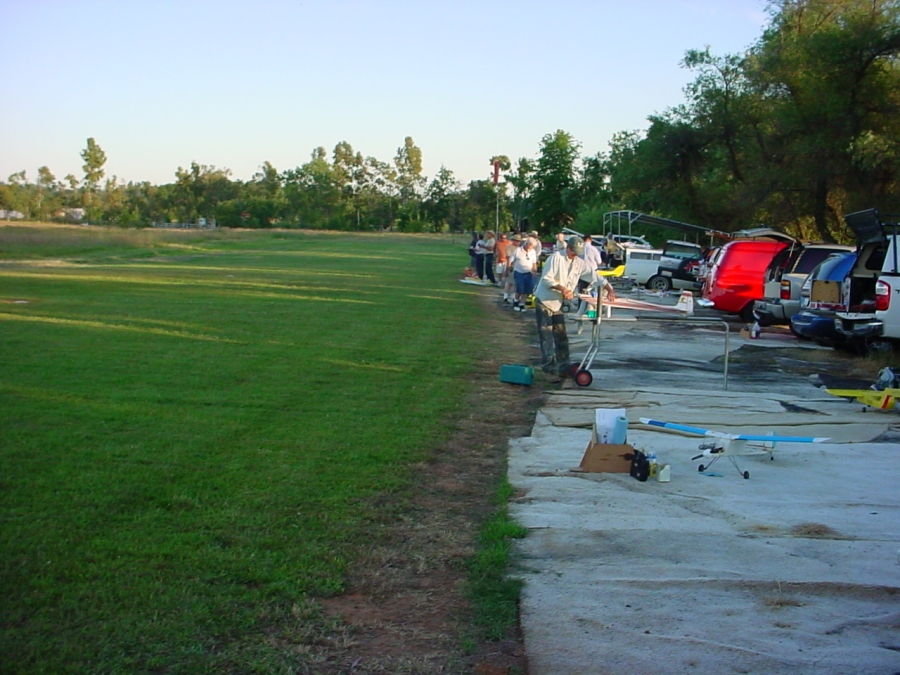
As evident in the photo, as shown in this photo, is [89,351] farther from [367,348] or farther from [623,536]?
[623,536]

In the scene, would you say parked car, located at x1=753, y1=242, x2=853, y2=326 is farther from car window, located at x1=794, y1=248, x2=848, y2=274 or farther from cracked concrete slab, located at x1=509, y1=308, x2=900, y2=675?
cracked concrete slab, located at x1=509, y1=308, x2=900, y2=675

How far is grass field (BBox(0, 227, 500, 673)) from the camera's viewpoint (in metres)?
4.10

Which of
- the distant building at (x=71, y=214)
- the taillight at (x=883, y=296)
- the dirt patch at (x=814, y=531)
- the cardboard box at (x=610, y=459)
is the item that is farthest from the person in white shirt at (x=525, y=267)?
the distant building at (x=71, y=214)

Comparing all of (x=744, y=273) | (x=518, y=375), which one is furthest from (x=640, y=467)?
(x=744, y=273)

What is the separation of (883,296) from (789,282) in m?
5.09

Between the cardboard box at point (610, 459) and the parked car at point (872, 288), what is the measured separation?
722 cm

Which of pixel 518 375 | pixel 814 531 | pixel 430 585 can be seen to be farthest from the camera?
pixel 518 375

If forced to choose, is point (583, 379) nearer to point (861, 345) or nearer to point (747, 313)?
point (861, 345)

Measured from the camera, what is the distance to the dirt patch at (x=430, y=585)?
4027mm

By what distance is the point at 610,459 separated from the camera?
23.4 ft

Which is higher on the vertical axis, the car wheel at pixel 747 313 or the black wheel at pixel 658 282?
the car wheel at pixel 747 313

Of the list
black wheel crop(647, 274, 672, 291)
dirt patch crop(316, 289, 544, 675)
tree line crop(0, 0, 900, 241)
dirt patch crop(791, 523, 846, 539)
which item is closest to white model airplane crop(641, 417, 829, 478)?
dirt patch crop(791, 523, 846, 539)

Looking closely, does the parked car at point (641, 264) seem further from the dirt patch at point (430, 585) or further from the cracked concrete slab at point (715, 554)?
the dirt patch at point (430, 585)

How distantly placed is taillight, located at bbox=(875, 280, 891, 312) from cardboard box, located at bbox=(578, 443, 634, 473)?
7.19 metres
